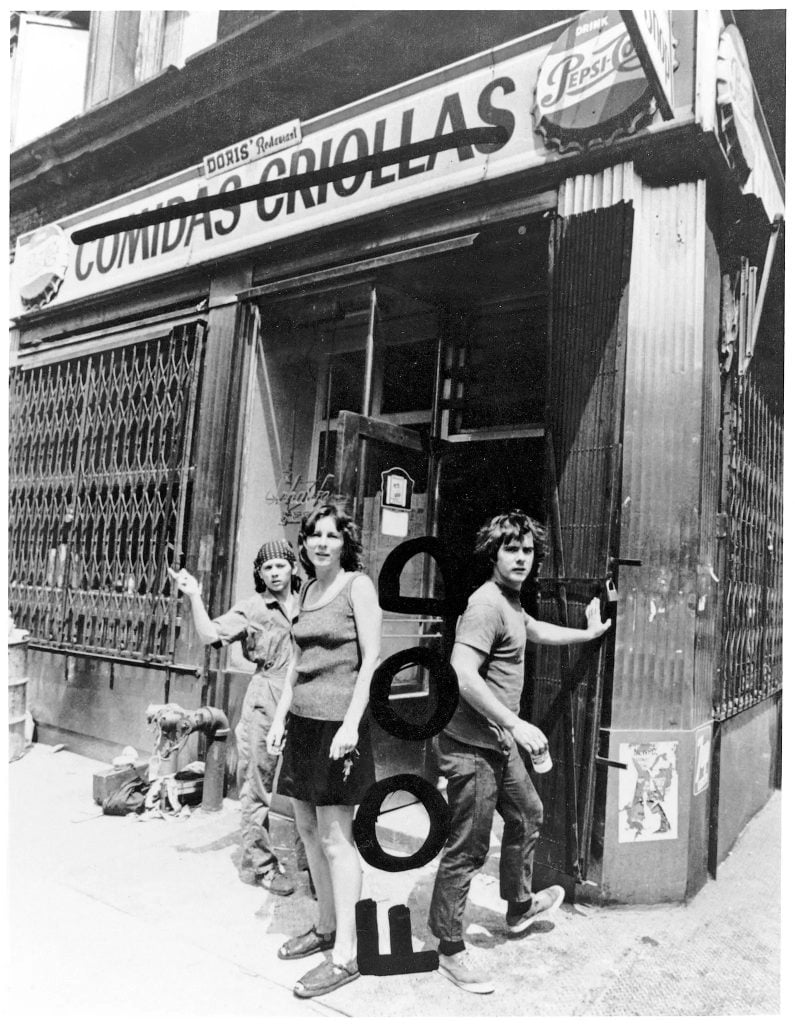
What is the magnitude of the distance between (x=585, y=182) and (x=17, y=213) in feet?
21.5

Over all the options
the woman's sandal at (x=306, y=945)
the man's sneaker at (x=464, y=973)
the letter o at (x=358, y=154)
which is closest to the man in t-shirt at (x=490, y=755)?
the man's sneaker at (x=464, y=973)

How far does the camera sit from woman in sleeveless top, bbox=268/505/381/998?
9.93 feet

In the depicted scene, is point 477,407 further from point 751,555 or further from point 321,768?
point 321,768

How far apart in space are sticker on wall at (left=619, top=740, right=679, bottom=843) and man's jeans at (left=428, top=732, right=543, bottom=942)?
69 cm

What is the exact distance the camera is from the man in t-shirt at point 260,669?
396 cm

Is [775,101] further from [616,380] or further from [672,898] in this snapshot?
[672,898]

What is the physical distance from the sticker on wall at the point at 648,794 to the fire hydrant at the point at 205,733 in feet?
8.76

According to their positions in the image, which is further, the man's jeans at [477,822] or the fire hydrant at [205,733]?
the fire hydrant at [205,733]

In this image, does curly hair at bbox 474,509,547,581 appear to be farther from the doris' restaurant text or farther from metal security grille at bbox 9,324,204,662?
metal security grille at bbox 9,324,204,662

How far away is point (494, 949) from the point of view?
3.30 metres

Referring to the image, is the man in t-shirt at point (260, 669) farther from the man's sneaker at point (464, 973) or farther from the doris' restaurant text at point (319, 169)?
the doris' restaurant text at point (319, 169)

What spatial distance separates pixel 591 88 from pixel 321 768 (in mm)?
3850

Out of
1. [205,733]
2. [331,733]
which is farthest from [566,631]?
[205,733]

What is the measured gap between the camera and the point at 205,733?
4.98m
